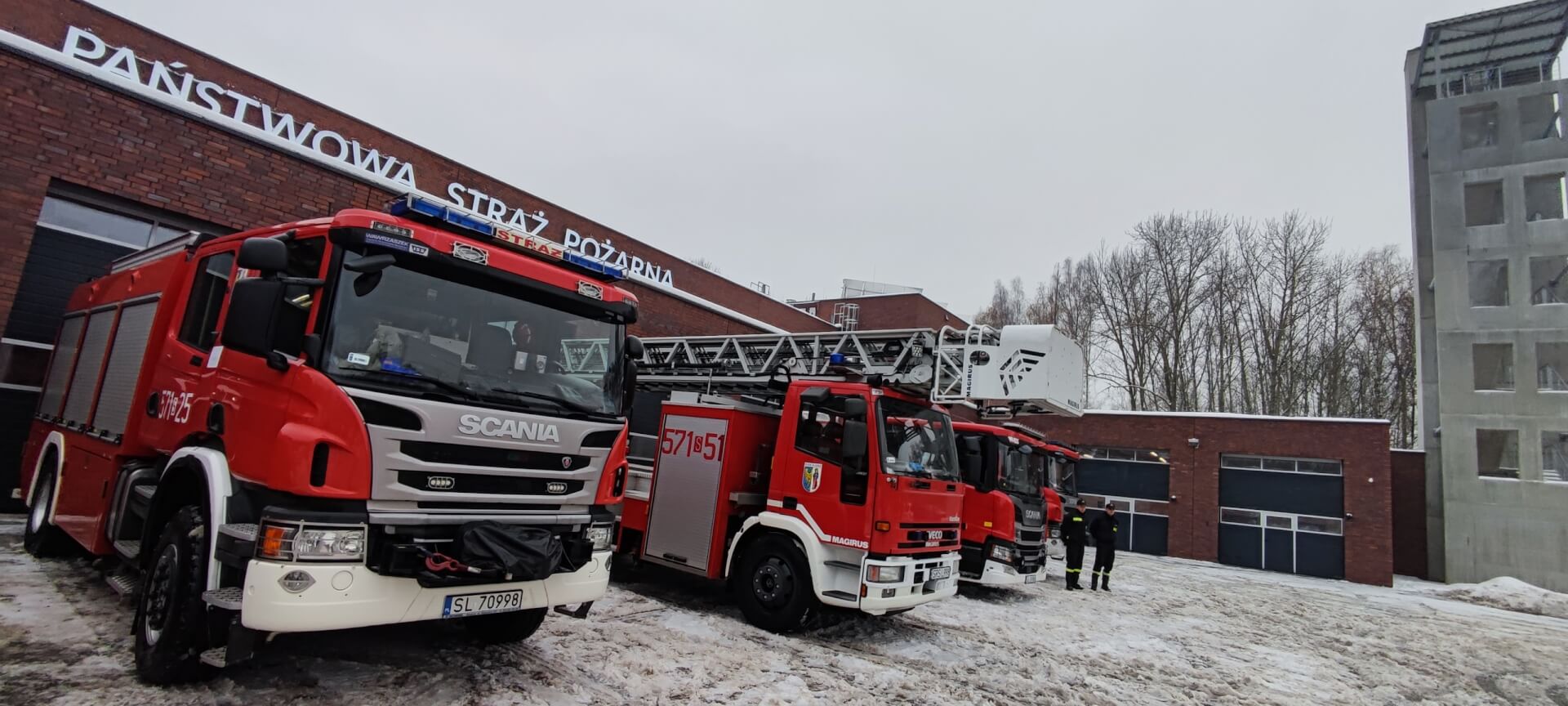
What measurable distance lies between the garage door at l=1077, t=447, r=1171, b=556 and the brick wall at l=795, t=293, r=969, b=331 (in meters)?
9.75

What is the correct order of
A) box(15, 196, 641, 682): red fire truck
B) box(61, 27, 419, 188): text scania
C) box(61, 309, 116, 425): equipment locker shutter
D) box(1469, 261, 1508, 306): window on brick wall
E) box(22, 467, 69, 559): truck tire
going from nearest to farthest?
box(15, 196, 641, 682): red fire truck < box(61, 309, 116, 425): equipment locker shutter < box(22, 467, 69, 559): truck tire < box(61, 27, 419, 188): text scania < box(1469, 261, 1508, 306): window on brick wall

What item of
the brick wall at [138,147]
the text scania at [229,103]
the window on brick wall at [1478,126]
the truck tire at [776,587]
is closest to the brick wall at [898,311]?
the window on brick wall at [1478,126]

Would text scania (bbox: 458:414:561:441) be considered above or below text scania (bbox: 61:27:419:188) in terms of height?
below

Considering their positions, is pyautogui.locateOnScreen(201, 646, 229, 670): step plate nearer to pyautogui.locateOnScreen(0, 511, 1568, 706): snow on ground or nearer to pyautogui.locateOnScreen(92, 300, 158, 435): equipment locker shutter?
pyautogui.locateOnScreen(0, 511, 1568, 706): snow on ground

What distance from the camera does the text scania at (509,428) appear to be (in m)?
4.01

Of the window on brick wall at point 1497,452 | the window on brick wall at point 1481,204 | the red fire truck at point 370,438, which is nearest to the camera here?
the red fire truck at point 370,438

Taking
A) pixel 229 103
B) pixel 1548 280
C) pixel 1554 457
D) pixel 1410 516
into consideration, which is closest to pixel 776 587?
pixel 229 103

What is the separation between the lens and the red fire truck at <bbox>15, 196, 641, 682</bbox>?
11.8ft

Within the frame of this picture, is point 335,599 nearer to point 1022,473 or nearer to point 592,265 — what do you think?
point 592,265

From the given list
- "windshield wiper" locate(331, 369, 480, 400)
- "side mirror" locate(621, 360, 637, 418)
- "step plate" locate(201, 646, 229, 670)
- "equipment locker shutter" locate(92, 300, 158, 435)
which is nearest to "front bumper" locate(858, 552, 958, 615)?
"side mirror" locate(621, 360, 637, 418)

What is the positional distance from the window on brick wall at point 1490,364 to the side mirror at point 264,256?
2927 centimetres

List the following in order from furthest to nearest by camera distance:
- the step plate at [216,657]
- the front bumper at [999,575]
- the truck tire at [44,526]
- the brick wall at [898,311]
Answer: the brick wall at [898,311] < the front bumper at [999,575] < the truck tire at [44,526] < the step plate at [216,657]

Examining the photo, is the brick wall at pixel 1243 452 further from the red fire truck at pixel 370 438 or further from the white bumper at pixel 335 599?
the white bumper at pixel 335 599

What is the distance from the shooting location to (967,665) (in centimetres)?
654
